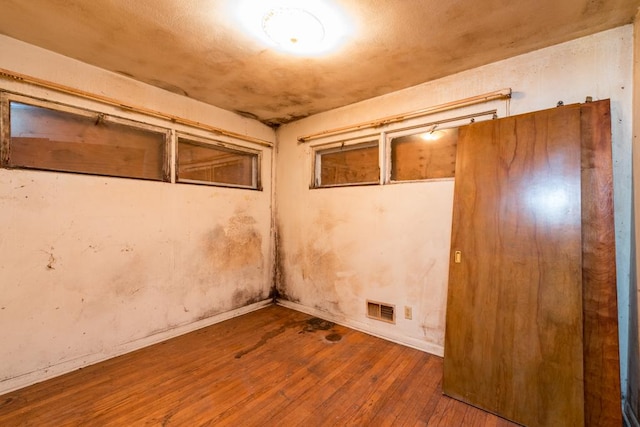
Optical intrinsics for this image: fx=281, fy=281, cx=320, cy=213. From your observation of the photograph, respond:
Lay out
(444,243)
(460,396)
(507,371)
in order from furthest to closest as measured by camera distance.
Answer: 1. (444,243)
2. (460,396)
3. (507,371)

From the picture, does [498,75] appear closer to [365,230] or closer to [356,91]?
[356,91]

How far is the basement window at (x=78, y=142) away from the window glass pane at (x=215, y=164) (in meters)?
0.22

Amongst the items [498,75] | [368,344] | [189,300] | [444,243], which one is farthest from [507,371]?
[189,300]

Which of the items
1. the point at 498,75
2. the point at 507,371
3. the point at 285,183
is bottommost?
the point at 507,371

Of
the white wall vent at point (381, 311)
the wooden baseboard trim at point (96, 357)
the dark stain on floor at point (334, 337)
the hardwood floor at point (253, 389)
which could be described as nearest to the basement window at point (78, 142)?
the wooden baseboard trim at point (96, 357)

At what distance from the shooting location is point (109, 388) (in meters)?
2.01

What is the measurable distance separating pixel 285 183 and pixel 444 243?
2.15 m

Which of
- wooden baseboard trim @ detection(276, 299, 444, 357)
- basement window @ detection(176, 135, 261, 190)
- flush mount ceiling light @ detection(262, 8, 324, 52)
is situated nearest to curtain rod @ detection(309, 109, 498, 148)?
basement window @ detection(176, 135, 261, 190)

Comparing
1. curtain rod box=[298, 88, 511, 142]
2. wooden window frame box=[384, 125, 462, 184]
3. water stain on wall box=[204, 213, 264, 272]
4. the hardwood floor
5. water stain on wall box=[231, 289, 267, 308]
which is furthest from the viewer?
water stain on wall box=[231, 289, 267, 308]

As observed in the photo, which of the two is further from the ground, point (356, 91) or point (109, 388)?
point (356, 91)

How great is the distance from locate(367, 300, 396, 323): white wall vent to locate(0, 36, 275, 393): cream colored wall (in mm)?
1603

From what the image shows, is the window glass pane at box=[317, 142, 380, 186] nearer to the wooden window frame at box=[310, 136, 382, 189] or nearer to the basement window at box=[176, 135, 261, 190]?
the wooden window frame at box=[310, 136, 382, 189]

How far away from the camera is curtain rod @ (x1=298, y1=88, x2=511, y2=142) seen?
220 cm

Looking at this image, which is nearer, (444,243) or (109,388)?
(109,388)
